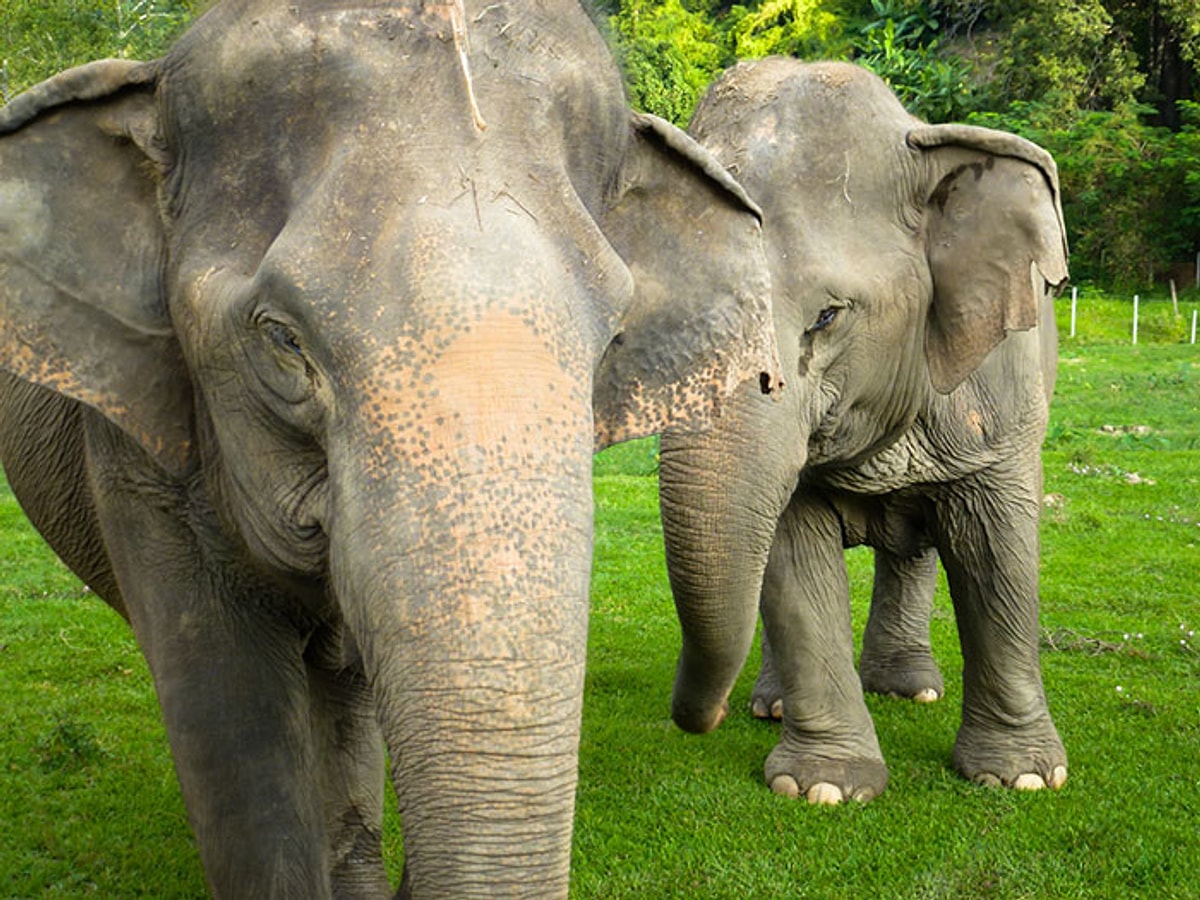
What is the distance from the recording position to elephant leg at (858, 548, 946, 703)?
20.8ft

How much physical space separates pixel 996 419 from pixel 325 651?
266 cm

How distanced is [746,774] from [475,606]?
3661mm

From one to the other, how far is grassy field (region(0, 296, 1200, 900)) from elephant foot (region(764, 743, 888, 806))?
7 centimetres

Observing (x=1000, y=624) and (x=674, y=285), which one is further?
(x=1000, y=624)

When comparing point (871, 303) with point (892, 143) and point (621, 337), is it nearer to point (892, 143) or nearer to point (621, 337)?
point (892, 143)

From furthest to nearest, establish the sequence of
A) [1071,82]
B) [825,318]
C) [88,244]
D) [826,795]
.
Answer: [1071,82] → [826,795] → [825,318] → [88,244]

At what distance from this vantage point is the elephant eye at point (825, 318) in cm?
471

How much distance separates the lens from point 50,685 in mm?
6383

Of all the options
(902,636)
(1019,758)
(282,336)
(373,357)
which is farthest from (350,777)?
(902,636)

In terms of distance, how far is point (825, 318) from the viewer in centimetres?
474

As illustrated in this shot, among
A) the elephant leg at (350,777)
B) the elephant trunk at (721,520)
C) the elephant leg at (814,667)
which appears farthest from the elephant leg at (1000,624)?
the elephant leg at (350,777)

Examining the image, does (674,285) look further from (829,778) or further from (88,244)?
(829,778)

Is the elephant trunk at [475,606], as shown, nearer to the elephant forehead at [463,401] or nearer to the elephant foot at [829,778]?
the elephant forehead at [463,401]

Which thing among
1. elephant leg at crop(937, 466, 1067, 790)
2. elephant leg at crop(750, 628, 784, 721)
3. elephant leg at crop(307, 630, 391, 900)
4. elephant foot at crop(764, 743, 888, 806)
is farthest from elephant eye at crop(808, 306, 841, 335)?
elephant leg at crop(750, 628, 784, 721)
